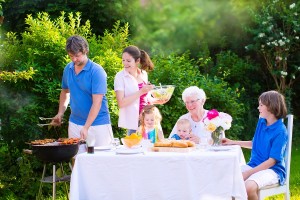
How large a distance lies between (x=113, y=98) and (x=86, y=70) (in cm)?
148

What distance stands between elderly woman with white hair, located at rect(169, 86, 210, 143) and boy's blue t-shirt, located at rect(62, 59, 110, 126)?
1.88 ft

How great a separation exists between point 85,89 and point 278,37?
6.42 m

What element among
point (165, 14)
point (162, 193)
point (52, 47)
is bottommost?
point (162, 193)

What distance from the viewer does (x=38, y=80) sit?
206 inches

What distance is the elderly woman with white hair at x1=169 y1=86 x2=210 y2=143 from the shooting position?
12.7ft

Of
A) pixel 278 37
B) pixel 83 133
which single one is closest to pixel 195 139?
pixel 83 133

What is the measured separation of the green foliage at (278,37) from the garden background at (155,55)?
2 centimetres

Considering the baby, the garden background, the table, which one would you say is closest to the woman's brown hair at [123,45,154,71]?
the garden background

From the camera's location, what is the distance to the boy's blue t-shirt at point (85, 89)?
391cm

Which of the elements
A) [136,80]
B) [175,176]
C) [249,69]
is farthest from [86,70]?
[249,69]

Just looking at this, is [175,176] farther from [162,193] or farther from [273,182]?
[273,182]

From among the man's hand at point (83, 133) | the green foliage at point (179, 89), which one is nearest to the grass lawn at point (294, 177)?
the green foliage at point (179, 89)

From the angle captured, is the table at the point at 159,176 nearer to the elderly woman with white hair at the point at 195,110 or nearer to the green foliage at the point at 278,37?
the elderly woman with white hair at the point at 195,110

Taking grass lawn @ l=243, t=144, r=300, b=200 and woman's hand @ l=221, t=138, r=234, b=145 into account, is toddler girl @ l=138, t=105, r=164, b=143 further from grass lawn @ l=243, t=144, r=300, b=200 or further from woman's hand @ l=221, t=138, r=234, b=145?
grass lawn @ l=243, t=144, r=300, b=200
